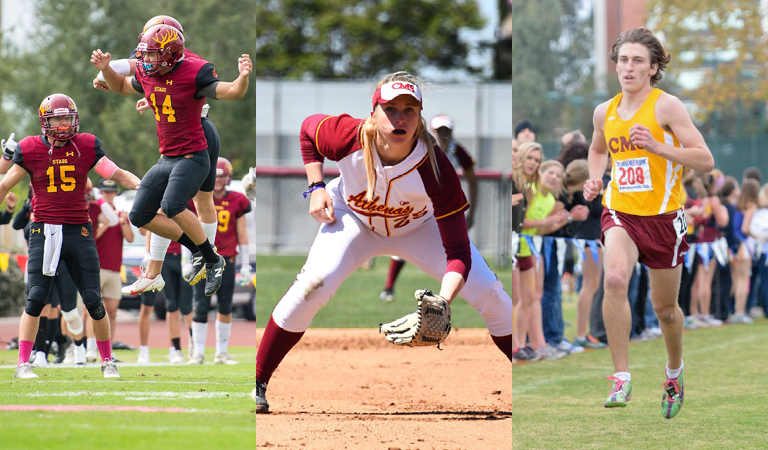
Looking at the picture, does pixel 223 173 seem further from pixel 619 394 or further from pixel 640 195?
pixel 619 394

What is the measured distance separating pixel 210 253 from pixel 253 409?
950 millimetres

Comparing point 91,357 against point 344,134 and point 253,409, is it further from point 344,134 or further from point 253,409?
point 344,134

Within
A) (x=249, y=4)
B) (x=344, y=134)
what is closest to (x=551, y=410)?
(x=344, y=134)

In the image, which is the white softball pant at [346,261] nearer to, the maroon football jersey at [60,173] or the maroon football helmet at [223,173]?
the maroon football helmet at [223,173]

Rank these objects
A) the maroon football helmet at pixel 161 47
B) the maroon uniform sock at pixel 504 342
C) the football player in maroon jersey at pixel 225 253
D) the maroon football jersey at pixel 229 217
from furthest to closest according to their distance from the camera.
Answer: the maroon uniform sock at pixel 504 342 → the maroon football jersey at pixel 229 217 → the football player in maroon jersey at pixel 225 253 → the maroon football helmet at pixel 161 47

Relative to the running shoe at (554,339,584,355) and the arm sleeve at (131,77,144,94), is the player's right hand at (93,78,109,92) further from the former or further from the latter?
the running shoe at (554,339,584,355)

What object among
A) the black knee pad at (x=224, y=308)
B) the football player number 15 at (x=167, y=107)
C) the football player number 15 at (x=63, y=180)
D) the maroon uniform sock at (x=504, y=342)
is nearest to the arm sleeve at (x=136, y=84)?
the football player number 15 at (x=167, y=107)

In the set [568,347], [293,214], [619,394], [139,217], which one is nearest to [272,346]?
[139,217]

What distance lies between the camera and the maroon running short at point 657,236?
5.64 metres

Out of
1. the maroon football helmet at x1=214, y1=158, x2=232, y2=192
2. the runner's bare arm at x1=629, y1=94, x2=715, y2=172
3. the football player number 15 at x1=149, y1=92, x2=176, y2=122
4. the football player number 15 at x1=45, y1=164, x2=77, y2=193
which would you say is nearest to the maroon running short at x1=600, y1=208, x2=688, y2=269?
the runner's bare arm at x1=629, y1=94, x2=715, y2=172

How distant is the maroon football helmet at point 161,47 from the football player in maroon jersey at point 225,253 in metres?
0.78

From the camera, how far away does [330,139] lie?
534 centimetres

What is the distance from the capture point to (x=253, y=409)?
5.53 meters

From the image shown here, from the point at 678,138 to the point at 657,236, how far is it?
549 millimetres
